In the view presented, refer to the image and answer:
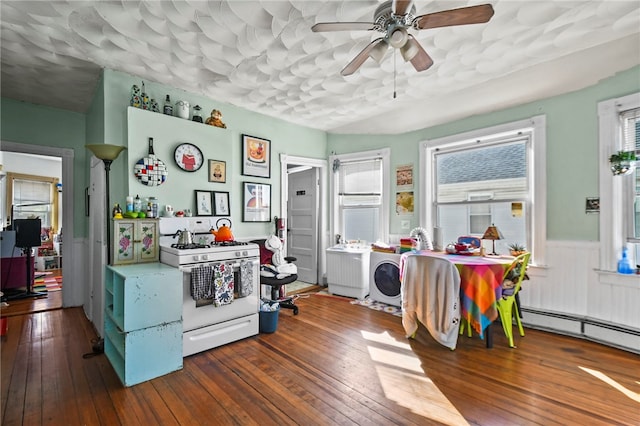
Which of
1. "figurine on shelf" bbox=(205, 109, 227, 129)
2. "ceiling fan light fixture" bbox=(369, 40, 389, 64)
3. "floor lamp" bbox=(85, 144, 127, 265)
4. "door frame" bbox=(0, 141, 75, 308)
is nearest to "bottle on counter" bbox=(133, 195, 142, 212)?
"floor lamp" bbox=(85, 144, 127, 265)

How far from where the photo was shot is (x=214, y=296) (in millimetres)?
2615

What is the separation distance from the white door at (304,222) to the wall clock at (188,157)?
2.14 meters

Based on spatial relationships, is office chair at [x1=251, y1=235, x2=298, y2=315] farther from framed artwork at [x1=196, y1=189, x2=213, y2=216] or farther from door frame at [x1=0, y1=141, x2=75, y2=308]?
door frame at [x1=0, y1=141, x2=75, y2=308]

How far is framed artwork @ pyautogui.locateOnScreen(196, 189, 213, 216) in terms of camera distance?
3.50 metres

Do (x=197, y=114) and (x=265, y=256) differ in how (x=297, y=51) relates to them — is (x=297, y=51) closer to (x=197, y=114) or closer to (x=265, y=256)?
(x=197, y=114)

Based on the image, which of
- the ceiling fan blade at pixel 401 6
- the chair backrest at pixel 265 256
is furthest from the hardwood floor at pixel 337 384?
the ceiling fan blade at pixel 401 6

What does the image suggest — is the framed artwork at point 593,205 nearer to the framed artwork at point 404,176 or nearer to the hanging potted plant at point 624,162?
the hanging potted plant at point 624,162

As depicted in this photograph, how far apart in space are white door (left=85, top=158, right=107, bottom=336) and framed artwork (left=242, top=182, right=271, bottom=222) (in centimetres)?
161

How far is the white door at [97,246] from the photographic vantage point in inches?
114

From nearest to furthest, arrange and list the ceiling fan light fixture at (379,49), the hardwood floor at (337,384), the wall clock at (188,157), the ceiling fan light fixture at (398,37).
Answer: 1. the hardwood floor at (337,384)
2. the ceiling fan light fixture at (398,37)
3. the ceiling fan light fixture at (379,49)
4. the wall clock at (188,157)

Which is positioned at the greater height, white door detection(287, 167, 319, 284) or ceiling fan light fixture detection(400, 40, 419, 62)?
ceiling fan light fixture detection(400, 40, 419, 62)

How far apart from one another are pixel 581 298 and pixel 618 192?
1.10m

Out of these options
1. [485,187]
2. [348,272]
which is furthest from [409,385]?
[485,187]

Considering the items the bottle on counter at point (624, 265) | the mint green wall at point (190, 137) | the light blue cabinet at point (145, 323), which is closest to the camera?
the light blue cabinet at point (145, 323)
